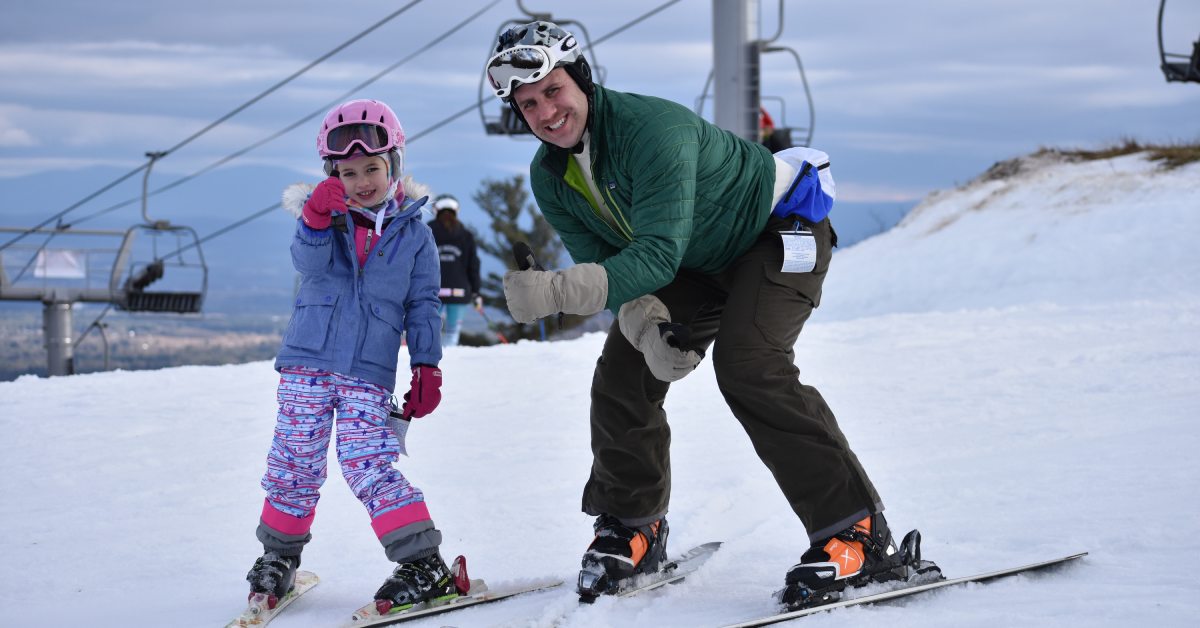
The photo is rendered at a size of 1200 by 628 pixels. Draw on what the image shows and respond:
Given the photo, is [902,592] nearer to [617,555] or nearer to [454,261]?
[617,555]

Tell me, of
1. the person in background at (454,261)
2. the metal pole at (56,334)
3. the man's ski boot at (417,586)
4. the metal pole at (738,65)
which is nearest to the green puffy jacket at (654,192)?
the man's ski boot at (417,586)

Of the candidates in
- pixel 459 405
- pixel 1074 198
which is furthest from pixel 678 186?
pixel 1074 198

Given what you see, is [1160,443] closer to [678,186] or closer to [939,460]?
[939,460]

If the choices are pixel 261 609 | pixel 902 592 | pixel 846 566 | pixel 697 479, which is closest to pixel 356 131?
pixel 261 609

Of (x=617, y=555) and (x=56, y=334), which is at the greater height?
(x=617, y=555)

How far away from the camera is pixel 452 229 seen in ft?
37.2

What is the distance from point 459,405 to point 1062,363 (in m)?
3.87

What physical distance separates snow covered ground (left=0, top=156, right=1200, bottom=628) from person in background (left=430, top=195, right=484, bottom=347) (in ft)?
5.63

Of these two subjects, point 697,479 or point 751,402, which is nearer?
point 751,402

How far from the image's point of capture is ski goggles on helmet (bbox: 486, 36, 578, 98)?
3.08m

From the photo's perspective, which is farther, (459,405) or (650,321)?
(459,405)

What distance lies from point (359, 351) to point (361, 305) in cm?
14

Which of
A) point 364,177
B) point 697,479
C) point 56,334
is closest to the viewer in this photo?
point 364,177

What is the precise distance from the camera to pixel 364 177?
3506 mm
